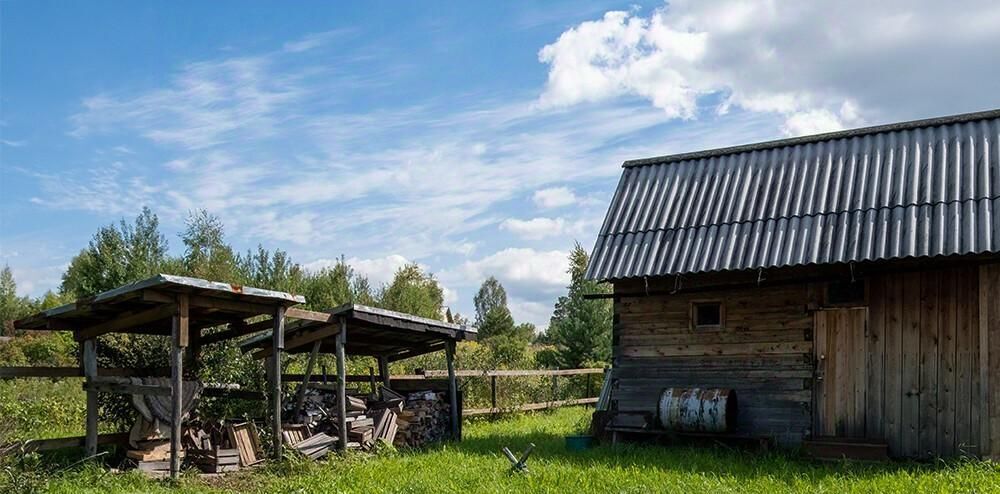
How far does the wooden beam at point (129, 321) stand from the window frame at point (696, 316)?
7.89 m

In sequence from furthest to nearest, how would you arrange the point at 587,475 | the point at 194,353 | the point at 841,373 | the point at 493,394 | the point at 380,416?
1. the point at 493,394
2. the point at 380,416
3. the point at 194,353
4. the point at 841,373
5. the point at 587,475

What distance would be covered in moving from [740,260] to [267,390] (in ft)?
26.1

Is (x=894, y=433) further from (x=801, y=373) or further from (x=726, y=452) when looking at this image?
(x=726, y=452)

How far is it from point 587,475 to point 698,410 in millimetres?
3131

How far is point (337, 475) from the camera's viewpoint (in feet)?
37.4

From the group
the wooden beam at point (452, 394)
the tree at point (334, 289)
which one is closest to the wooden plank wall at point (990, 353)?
the wooden beam at point (452, 394)

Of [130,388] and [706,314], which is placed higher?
[706,314]

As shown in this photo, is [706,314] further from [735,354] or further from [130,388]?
[130,388]

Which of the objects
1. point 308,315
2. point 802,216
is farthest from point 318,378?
point 802,216

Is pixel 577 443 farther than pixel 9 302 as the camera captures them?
No

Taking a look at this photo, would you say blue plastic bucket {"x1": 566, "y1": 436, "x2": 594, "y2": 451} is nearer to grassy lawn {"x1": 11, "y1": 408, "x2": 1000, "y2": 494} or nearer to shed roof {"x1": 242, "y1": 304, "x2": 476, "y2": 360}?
grassy lawn {"x1": 11, "y1": 408, "x2": 1000, "y2": 494}

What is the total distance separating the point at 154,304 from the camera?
11.9m

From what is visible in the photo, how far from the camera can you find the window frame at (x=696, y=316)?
13.7m

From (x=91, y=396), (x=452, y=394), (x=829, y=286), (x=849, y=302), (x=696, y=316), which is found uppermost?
(x=829, y=286)
